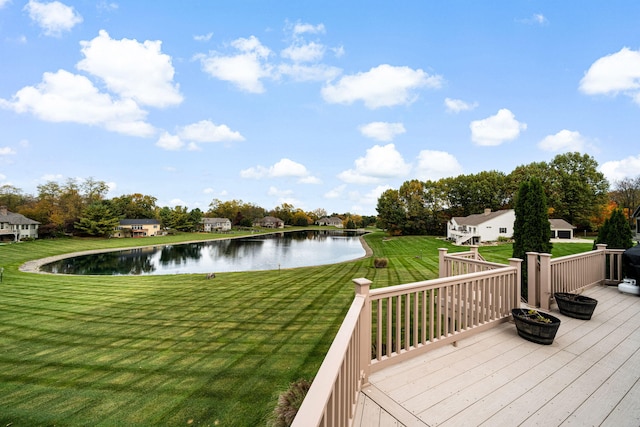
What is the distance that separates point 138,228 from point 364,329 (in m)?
59.8

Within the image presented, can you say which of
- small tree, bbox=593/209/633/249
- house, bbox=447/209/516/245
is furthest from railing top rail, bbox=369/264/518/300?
house, bbox=447/209/516/245

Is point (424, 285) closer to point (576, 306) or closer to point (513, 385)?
point (513, 385)

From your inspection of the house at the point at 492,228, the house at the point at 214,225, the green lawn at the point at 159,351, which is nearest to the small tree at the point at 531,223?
the green lawn at the point at 159,351

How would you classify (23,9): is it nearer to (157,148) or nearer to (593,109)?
(157,148)

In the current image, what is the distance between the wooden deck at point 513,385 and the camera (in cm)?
200

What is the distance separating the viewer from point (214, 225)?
67750mm

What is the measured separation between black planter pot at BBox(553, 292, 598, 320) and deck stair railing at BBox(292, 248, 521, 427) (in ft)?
2.75

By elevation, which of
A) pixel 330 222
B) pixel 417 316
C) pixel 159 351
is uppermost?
pixel 330 222

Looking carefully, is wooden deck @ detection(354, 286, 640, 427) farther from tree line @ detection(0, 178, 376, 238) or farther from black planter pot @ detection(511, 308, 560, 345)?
tree line @ detection(0, 178, 376, 238)

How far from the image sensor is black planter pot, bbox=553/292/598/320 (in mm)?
3879

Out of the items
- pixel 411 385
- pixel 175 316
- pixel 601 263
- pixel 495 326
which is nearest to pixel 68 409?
pixel 175 316

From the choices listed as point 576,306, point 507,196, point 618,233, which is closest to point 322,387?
point 576,306

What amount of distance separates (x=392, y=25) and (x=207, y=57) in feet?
35.0

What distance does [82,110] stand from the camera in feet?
62.7
